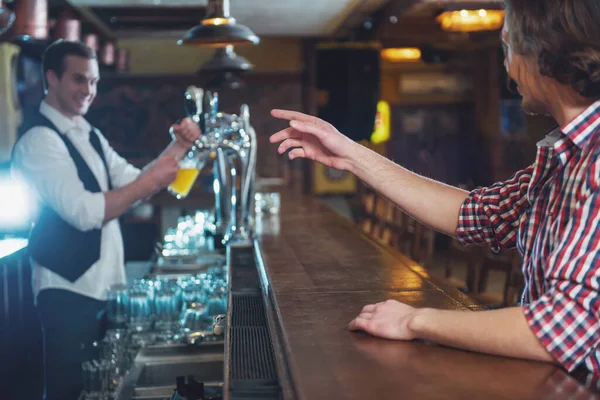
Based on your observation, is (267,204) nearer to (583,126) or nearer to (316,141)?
(316,141)

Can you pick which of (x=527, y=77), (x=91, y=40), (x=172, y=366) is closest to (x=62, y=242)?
(x=172, y=366)

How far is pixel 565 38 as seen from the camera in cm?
120

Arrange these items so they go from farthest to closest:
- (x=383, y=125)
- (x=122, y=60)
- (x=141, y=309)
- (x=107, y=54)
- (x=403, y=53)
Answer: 1. (x=383, y=125)
2. (x=122, y=60)
3. (x=403, y=53)
4. (x=107, y=54)
5. (x=141, y=309)

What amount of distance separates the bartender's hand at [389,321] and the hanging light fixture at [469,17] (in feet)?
18.4

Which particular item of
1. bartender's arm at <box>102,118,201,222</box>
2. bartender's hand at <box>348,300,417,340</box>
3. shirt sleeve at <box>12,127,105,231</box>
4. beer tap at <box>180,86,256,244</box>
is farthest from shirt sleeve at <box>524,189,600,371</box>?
shirt sleeve at <box>12,127,105,231</box>

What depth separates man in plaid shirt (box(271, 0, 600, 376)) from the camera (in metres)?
1.12

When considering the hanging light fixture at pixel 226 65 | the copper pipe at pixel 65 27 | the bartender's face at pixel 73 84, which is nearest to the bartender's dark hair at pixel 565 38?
the bartender's face at pixel 73 84

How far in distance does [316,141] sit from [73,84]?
1775 mm

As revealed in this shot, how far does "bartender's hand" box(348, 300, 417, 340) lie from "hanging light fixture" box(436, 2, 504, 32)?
5599mm

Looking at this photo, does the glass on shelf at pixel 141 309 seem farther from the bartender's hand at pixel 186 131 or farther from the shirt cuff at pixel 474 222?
the shirt cuff at pixel 474 222

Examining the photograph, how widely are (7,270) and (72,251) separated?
0.69m

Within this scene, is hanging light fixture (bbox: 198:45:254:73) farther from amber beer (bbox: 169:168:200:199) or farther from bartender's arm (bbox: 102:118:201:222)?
bartender's arm (bbox: 102:118:201:222)

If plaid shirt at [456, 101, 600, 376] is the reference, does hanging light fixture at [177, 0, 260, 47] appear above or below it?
above

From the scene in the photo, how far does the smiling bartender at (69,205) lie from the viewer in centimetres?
297
